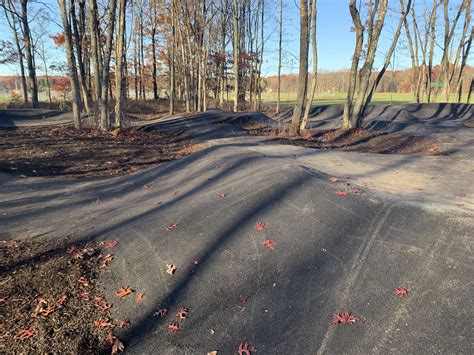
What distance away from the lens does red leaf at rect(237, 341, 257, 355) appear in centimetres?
276

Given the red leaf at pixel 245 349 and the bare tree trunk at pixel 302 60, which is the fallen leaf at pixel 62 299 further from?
the bare tree trunk at pixel 302 60

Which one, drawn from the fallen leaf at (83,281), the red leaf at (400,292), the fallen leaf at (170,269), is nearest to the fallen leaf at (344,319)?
the red leaf at (400,292)

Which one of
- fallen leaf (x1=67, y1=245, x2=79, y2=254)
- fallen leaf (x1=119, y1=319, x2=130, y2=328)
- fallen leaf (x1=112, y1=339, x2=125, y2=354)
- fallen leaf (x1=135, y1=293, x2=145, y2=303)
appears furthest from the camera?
fallen leaf (x1=67, y1=245, x2=79, y2=254)

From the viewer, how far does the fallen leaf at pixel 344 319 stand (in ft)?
9.63

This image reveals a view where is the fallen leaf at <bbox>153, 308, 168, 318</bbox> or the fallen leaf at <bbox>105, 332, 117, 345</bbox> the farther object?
the fallen leaf at <bbox>153, 308, 168, 318</bbox>

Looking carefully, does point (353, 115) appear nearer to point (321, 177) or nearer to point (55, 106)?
point (321, 177)

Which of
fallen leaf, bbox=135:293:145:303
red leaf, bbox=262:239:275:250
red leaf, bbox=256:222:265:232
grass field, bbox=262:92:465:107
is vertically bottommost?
fallen leaf, bbox=135:293:145:303


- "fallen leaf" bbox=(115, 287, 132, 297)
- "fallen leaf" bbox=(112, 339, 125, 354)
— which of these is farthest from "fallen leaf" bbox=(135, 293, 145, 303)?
"fallen leaf" bbox=(112, 339, 125, 354)

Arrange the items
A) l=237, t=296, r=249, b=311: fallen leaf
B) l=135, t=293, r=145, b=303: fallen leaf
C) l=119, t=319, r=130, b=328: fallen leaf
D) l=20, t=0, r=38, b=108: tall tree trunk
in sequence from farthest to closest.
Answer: l=20, t=0, r=38, b=108: tall tree trunk → l=135, t=293, r=145, b=303: fallen leaf → l=237, t=296, r=249, b=311: fallen leaf → l=119, t=319, r=130, b=328: fallen leaf

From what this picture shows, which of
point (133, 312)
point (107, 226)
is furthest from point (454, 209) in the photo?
point (107, 226)

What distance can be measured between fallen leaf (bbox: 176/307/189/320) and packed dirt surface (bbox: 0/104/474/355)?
1 cm

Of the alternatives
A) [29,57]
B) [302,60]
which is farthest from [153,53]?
[302,60]

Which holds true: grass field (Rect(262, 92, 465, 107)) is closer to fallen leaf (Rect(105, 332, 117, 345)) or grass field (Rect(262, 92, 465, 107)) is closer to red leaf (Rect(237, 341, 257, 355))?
red leaf (Rect(237, 341, 257, 355))

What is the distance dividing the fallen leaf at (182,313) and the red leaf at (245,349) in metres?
0.65
